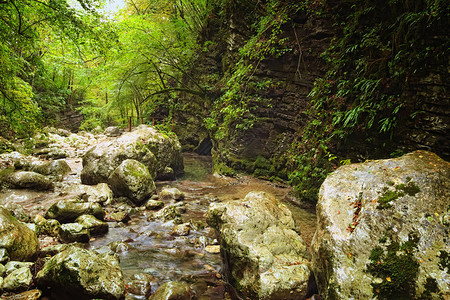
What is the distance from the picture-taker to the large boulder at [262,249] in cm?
326

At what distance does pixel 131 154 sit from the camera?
31.0 feet

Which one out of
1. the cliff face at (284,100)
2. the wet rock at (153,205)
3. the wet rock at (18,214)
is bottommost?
the wet rock at (153,205)

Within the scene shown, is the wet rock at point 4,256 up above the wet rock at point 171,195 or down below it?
above

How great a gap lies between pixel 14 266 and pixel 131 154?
6.17m

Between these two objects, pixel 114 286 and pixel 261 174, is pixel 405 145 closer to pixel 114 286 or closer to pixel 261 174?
pixel 114 286

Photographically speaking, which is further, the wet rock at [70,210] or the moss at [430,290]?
the wet rock at [70,210]

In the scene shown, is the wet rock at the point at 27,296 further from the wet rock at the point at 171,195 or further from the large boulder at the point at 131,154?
the large boulder at the point at 131,154

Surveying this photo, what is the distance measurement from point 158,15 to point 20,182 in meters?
16.0

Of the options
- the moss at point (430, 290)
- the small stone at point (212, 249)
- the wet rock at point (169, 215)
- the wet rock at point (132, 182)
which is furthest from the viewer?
the wet rock at point (132, 182)

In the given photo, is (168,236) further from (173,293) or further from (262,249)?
(262,249)

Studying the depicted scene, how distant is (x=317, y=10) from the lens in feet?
26.5

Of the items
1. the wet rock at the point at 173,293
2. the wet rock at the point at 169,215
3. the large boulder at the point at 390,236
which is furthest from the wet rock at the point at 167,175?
the large boulder at the point at 390,236

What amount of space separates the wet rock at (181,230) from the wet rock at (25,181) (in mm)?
5644

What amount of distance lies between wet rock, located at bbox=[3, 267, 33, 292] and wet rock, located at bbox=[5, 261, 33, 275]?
0.35ft
